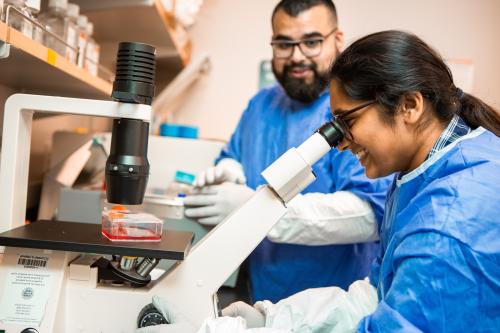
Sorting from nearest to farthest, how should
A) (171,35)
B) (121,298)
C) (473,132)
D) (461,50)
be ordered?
(121,298), (473,132), (171,35), (461,50)

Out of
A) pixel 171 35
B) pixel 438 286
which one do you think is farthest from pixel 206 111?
pixel 438 286

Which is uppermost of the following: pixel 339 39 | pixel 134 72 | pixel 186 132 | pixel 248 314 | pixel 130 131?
pixel 339 39

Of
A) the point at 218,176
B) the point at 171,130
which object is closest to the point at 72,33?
the point at 218,176

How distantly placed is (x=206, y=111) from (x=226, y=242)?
6.81ft

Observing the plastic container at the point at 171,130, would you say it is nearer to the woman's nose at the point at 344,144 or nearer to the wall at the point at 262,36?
the wall at the point at 262,36

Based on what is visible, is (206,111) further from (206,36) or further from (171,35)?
(171,35)

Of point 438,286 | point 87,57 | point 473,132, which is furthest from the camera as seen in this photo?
point 87,57

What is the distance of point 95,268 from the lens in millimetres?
869

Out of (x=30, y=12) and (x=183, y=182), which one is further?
(x=183, y=182)

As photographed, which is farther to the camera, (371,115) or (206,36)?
(206,36)

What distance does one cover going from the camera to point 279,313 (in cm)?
102

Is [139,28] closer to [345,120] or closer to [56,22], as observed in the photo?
[56,22]

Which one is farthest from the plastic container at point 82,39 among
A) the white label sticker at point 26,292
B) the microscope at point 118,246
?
the white label sticker at point 26,292

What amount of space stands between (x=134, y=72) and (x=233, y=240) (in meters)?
0.37
